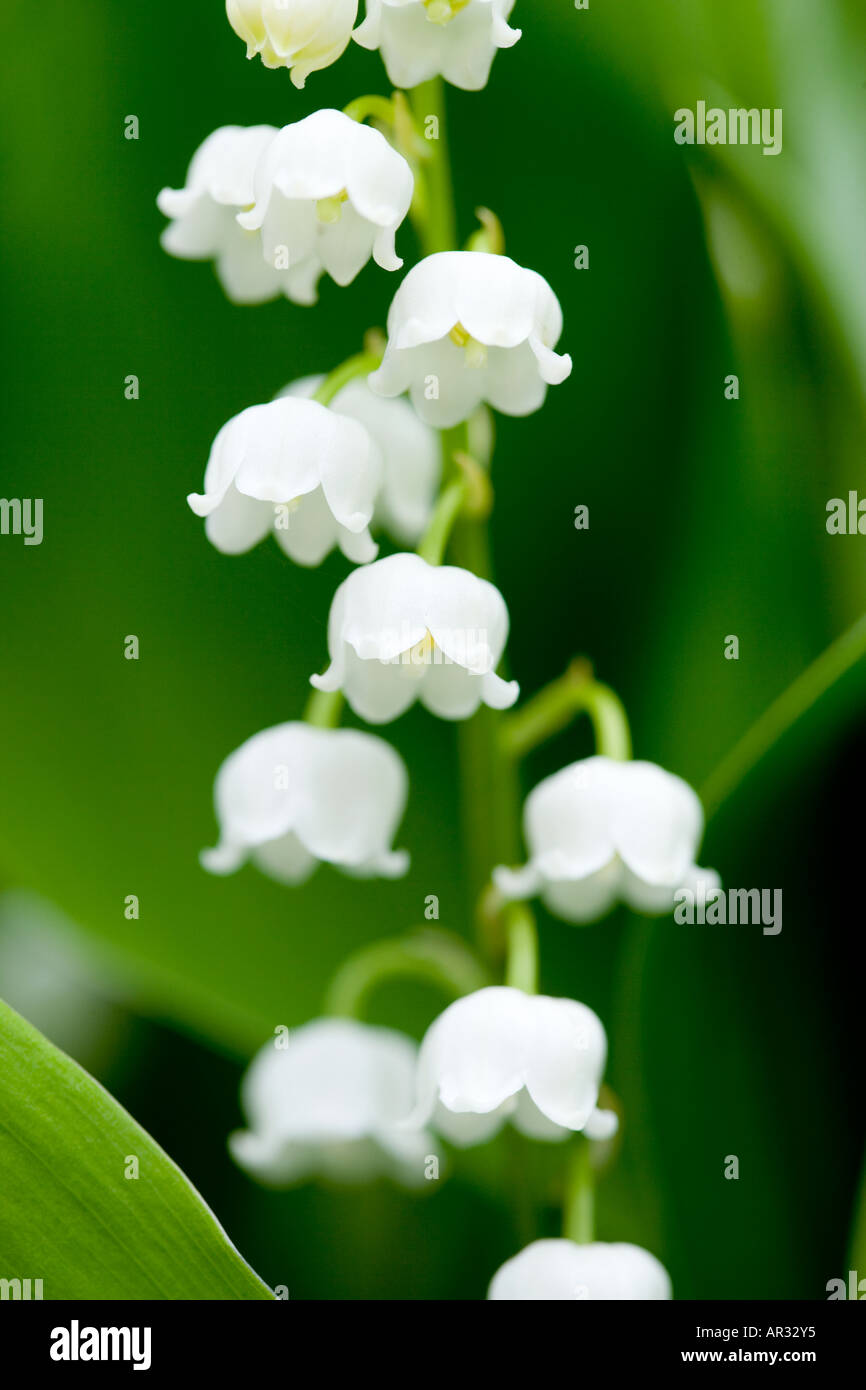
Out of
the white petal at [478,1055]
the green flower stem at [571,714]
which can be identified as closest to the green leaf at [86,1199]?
the white petal at [478,1055]

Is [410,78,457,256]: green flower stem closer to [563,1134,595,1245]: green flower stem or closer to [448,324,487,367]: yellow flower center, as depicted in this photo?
[448,324,487,367]: yellow flower center

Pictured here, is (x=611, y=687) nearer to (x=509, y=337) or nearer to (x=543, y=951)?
(x=543, y=951)

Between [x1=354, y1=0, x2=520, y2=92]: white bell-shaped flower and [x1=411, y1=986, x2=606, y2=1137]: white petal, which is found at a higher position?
[x1=354, y1=0, x2=520, y2=92]: white bell-shaped flower

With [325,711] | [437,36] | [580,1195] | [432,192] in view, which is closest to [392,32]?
[437,36]

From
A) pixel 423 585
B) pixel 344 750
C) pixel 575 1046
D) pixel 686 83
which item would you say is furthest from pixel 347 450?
Result: pixel 686 83

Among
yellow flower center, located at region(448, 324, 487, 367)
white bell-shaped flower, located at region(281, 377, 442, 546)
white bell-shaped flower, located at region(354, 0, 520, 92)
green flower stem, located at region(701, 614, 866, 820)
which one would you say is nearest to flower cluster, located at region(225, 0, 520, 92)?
white bell-shaped flower, located at region(354, 0, 520, 92)

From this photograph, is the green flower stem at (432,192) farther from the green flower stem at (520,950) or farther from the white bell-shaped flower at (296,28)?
the green flower stem at (520,950)
